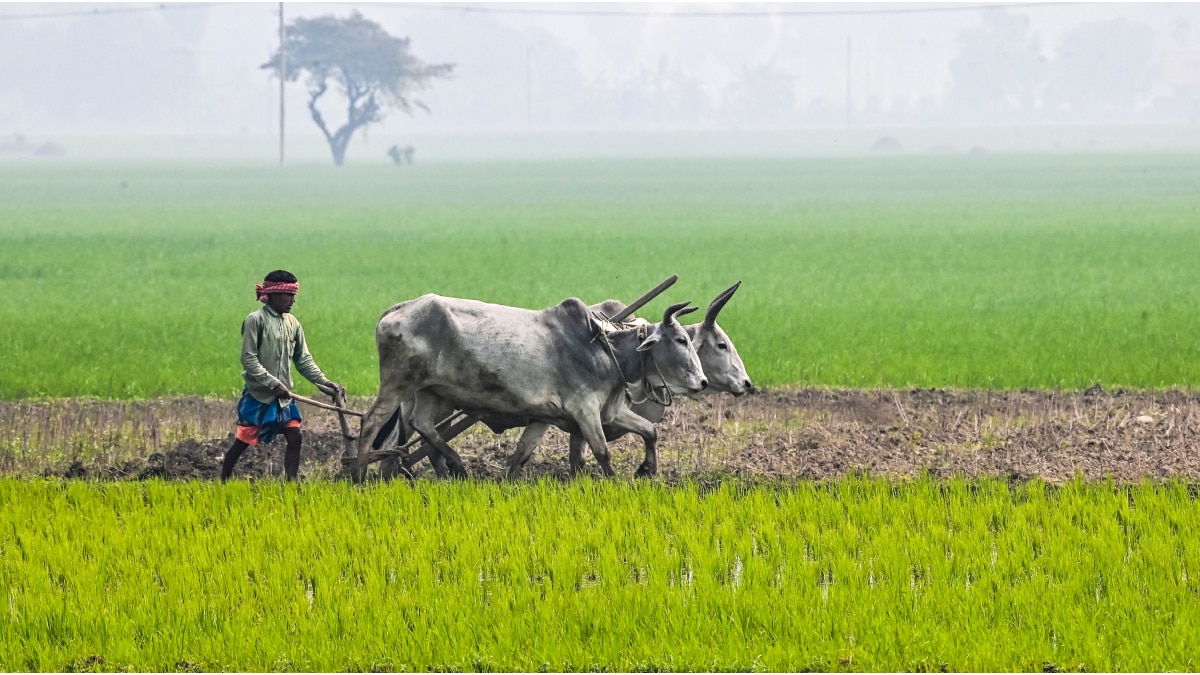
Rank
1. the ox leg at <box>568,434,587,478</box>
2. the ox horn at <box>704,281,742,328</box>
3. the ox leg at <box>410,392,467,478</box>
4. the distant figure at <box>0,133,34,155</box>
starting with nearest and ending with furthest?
the ox horn at <box>704,281,742,328</box>
the ox leg at <box>410,392,467,478</box>
the ox leg at <box>568,434,587,478</box>
the distant figure at <box>0,133,34,155</box>

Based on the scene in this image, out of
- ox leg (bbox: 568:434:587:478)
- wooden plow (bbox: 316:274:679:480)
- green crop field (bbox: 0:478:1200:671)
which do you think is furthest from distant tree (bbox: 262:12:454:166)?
green crop field (bbox: 0:478:1200:671)

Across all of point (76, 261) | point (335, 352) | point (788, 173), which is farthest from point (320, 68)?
point (335, 352)

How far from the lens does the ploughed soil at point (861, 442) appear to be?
394 inches

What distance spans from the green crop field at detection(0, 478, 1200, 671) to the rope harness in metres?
0.56

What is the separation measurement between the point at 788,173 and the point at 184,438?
226ft

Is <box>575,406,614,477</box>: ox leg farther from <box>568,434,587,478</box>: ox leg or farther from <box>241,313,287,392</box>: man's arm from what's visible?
Result: <box>241,313,287,392</box>: man's arm

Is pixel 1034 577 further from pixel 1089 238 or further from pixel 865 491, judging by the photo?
pixel 1089 238

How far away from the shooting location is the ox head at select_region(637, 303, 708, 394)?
9.20 metres

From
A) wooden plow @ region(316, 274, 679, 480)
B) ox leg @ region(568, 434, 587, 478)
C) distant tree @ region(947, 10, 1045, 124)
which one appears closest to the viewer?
wooden plow @ region(316, 274, 679, 480)

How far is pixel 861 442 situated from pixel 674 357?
218 centimetres

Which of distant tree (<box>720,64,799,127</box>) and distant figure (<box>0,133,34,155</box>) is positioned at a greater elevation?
distant tree (<box>720,64,799,127</box>)

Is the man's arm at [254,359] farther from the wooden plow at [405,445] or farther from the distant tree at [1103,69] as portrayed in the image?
the distant tree at [1103,69]

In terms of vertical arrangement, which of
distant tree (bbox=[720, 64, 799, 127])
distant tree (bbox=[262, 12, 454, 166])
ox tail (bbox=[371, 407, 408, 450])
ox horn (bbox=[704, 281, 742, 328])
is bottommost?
ox tail (bbox=[371, 407, 408, 450])

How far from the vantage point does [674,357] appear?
9250mm
